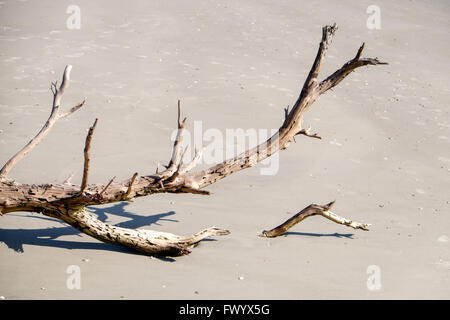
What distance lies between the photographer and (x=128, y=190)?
4723 millimetres

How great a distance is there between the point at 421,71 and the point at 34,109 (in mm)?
7965

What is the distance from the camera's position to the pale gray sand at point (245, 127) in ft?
16.0

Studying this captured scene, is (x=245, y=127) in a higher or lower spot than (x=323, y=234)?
higher

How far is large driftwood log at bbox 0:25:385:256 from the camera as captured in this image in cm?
478

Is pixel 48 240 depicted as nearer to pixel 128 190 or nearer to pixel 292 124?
pixel 128 190

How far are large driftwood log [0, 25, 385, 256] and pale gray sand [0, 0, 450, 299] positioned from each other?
161 mm

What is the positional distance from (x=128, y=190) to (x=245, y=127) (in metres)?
4.65

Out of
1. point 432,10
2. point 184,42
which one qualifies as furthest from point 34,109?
point 432,10

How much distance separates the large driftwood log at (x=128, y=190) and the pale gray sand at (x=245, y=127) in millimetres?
161

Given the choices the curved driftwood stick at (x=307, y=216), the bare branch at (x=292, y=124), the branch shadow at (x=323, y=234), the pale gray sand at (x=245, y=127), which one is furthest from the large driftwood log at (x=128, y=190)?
the branch shadow at (x=323, y=234)
